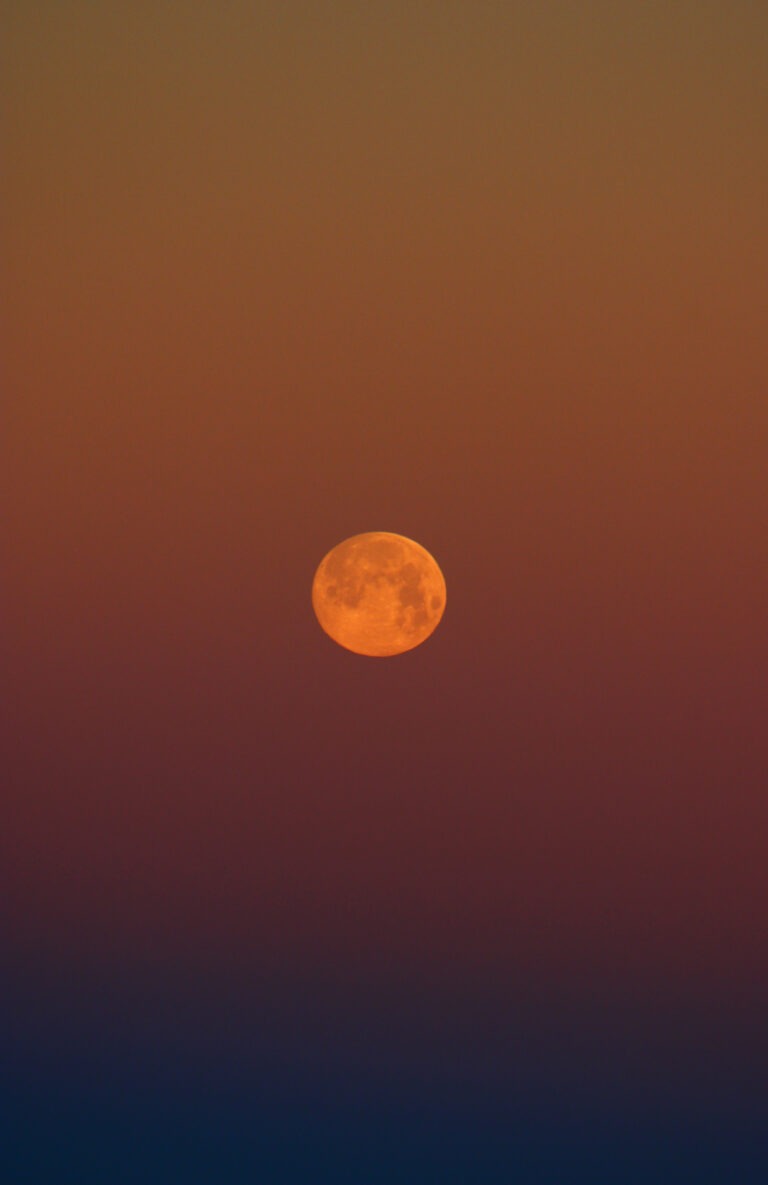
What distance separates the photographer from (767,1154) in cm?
1054

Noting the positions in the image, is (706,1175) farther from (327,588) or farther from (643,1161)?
(327,588)

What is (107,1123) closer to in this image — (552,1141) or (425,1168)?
(425,1168)

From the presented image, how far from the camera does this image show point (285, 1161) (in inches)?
431

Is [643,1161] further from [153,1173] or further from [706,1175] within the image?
[153,1173]

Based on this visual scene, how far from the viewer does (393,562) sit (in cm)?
1080

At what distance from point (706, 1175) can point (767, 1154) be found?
469mm

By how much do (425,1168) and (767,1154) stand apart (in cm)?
252

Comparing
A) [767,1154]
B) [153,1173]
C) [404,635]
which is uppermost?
[404,635]

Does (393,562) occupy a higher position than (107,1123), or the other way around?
(393,562)

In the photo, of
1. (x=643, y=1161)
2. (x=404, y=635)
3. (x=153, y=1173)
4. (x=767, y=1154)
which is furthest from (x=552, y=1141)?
(x=404, y=635)

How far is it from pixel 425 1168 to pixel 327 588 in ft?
14.6

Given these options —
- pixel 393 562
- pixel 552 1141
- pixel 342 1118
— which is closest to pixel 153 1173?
pixel 342 1118

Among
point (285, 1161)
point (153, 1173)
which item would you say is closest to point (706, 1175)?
point (285, 1161)

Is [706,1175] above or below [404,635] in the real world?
below
